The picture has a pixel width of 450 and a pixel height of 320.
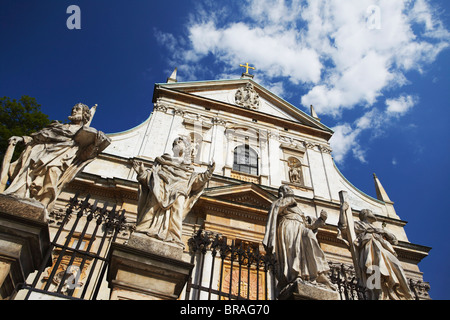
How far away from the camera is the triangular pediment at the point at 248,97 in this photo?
57.6 feet

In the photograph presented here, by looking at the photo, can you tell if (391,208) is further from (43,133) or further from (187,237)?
(43,133)

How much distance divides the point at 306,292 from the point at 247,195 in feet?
26.5

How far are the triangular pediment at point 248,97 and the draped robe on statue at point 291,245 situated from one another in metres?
12.5

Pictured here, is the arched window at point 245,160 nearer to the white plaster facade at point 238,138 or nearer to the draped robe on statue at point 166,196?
the white plaster facade at point 238,138

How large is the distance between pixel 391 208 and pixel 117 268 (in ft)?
47.5

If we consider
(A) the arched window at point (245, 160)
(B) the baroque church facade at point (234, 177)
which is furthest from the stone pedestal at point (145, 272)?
(A) the arched window at point (245, 160)

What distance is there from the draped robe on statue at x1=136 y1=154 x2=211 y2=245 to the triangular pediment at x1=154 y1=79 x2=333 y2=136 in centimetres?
1237

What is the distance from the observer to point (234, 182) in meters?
13.4

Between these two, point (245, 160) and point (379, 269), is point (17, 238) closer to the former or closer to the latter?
point (379, 269)

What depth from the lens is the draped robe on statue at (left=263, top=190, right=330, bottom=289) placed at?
4.79m

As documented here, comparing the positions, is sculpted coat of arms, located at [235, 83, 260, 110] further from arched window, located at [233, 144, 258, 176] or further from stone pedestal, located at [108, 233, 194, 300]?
stone pedestal, located at [108, 233, 194, 300]

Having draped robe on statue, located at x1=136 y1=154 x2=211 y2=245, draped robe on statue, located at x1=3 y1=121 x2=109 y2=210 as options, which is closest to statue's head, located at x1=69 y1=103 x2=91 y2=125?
draped robe on statue, located at x1=3 y1=121 x2=109 y2=210

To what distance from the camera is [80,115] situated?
543 centimetres
